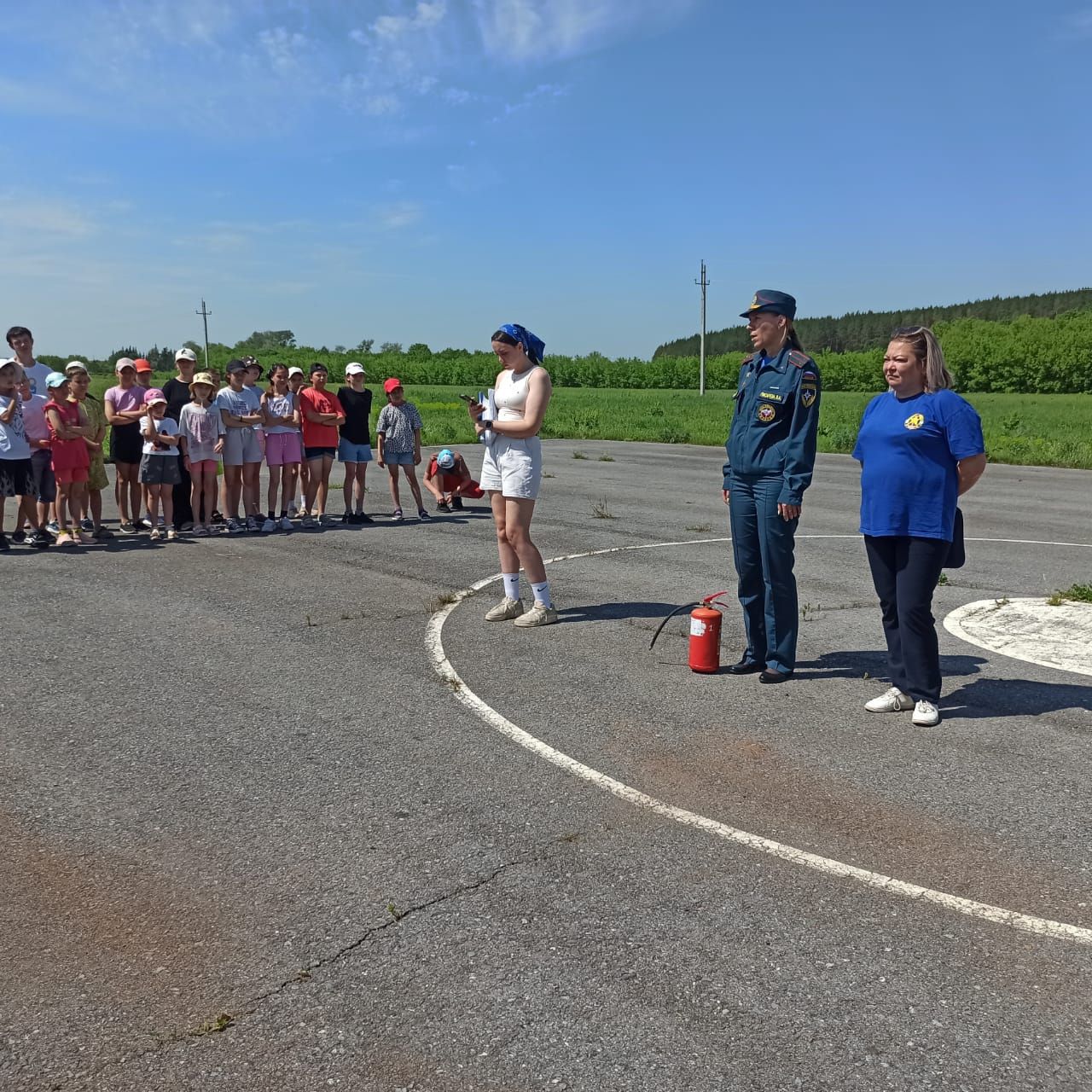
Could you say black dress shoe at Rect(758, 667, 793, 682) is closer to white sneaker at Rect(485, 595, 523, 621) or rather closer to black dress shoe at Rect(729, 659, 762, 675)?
black dress shoe at Rect(729, 659, 762, 675)

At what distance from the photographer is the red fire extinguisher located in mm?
6816

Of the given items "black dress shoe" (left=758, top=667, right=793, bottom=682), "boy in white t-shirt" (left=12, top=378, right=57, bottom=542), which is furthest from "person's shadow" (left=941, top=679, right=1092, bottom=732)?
"boy in white t-shirt" (left=12, top=378, right=57, bottom=542)

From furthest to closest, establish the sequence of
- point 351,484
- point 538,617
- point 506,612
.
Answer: point 351,484, point 506,612, point 538,617

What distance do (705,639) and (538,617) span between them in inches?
67.9

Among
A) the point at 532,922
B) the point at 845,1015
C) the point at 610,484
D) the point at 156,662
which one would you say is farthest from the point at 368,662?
the point at 610,484

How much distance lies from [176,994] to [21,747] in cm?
269

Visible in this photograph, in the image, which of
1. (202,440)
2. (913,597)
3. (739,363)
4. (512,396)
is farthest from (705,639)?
(739,363)

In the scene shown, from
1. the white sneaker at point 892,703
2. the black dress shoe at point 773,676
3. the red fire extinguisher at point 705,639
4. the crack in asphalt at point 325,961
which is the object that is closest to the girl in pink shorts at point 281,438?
the red fire extinguisher at point 705,639

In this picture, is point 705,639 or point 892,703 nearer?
point 892,703

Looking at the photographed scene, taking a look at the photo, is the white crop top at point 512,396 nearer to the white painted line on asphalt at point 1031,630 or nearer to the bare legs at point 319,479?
the white painted line on asphalt at point 1031,630

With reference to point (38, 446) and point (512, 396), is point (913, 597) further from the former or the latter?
point (38, 446)

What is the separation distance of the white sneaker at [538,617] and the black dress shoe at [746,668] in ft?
5.72

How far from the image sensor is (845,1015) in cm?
322

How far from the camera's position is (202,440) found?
12.4 metres
